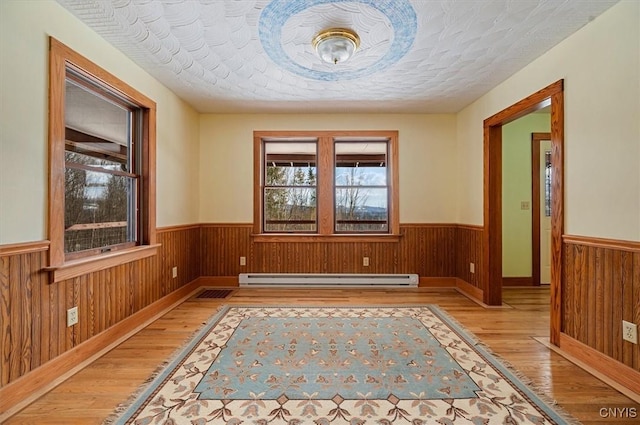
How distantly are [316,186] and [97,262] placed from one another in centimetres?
277

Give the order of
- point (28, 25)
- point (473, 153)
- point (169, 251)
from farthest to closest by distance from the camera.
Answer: point (473, 153), point (169, 251), point (28, 25)

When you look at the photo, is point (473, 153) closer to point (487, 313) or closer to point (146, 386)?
point (487, 313)

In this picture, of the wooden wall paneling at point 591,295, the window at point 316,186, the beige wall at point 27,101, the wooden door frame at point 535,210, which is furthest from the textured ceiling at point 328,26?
the wooden wall paneling at point 591,295

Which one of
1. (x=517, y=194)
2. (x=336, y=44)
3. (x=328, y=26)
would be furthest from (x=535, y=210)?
(x=328, y=26)

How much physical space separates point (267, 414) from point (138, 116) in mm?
2932

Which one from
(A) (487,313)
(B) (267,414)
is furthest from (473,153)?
(B) (267,414)

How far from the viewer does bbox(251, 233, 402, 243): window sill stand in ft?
14.0

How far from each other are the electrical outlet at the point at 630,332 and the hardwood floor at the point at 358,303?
0.33 m

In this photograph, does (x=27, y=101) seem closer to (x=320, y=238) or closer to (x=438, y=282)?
(x=320, y=238)

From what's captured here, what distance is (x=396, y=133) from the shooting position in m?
4.28

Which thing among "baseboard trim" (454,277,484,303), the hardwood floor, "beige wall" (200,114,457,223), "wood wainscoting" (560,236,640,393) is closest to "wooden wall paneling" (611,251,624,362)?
"wood wainscoting" (560,236,640,393)

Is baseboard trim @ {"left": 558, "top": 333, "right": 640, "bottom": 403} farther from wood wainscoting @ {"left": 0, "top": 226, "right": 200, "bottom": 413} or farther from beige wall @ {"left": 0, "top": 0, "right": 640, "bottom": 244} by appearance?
wood wainscoting @ {"left": 0, "top": 226, "right": 200, "bottom": 413}

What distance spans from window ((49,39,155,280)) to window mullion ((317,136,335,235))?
6.95 feet

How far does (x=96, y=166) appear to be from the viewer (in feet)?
8.07
